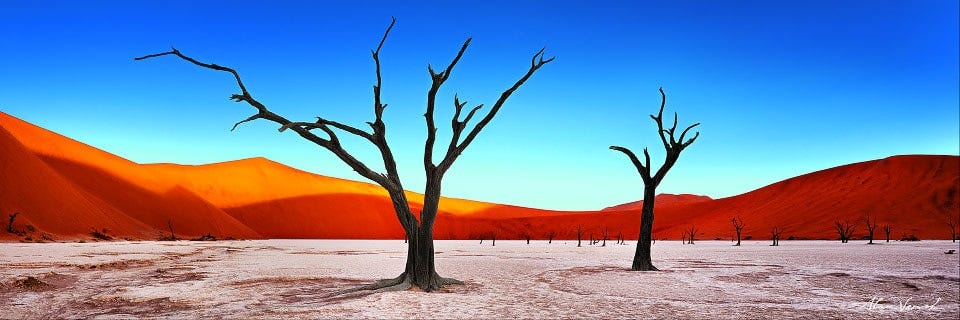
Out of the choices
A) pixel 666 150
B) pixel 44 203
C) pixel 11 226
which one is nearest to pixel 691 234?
pixel 666 150

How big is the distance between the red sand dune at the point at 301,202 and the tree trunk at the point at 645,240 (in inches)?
1545

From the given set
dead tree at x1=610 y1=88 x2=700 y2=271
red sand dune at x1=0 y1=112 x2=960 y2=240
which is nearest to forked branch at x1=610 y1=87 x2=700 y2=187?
dead tree at x1=610 y1=88 x2=700 y2=271

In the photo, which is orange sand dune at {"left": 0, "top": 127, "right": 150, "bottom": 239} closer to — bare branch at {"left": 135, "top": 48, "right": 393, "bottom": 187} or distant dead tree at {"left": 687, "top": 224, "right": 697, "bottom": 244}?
bare branch at {"left": 135, "top": 48, "right": 393, "bottom": 187}

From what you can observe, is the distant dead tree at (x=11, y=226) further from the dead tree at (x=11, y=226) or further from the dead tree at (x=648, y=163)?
the dead tree at (x=648, y=163)

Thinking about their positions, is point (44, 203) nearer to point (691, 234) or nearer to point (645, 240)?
point (645, 240)

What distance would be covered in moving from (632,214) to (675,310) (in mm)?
100985

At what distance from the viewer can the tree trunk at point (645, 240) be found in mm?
18797

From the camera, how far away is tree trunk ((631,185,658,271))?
1880 centimetres

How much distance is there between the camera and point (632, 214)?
107 metres

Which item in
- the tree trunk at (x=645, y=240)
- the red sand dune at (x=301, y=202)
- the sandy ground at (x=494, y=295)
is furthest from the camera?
the red sand dune at (x=301, y=202)

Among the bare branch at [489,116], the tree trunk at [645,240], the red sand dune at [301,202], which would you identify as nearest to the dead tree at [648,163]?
the tree trunk at [645,240]

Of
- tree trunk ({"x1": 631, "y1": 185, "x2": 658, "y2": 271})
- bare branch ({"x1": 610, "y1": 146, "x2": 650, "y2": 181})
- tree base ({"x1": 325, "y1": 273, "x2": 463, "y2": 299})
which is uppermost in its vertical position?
bare branch ({"x1": 610, "y1": 146, "x2": 650, "y2": 181})

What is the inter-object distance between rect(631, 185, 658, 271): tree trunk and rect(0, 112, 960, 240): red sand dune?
3924cm
